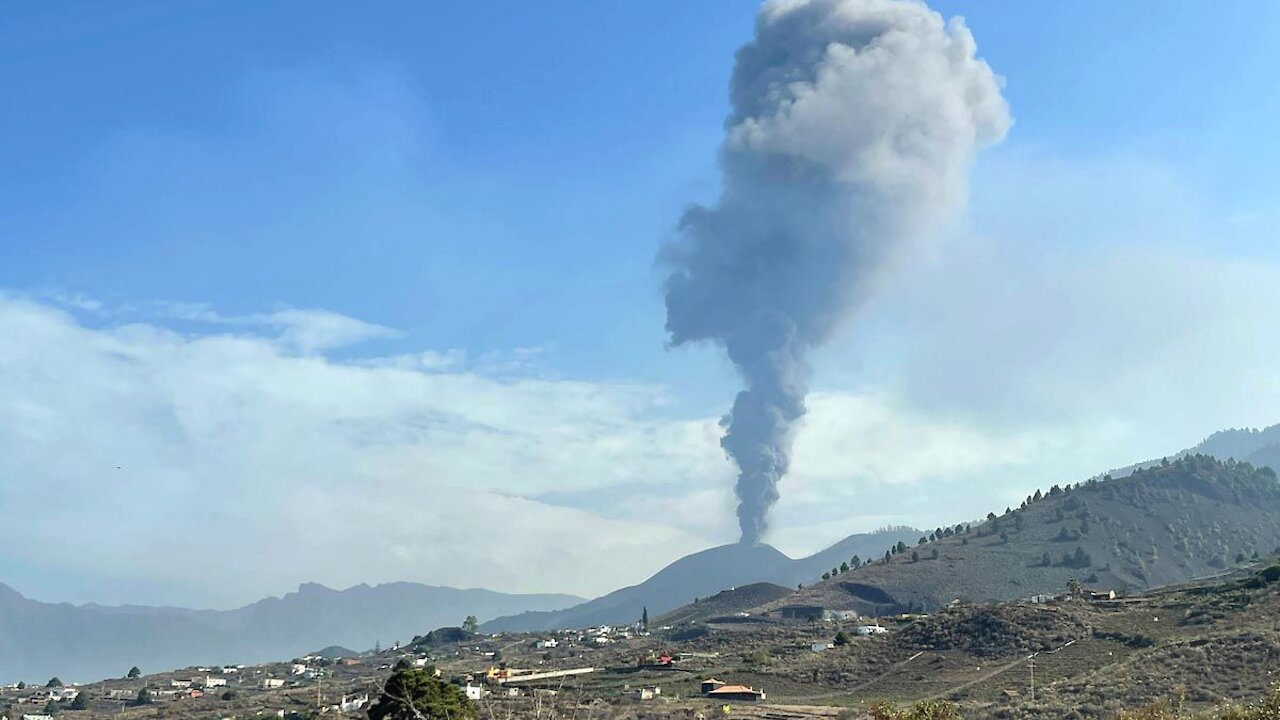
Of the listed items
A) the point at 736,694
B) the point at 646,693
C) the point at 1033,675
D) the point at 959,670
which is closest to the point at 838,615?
the point at 959,670

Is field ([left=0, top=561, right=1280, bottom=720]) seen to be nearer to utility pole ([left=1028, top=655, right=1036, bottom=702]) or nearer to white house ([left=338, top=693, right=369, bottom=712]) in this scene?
utility pole ([left=1028, top=655, right=1036, bottom=702])

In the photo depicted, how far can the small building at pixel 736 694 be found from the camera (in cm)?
9262

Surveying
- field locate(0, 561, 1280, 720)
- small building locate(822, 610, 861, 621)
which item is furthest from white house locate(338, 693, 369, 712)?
small building locate(822, 610, 861, 621)

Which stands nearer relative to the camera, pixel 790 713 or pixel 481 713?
pixel 481 713

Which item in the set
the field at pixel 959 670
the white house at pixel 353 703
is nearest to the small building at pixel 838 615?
the field at pixel 959 670

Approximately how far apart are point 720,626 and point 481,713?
428ft

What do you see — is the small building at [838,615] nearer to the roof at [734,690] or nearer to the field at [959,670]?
the field at [959,670]

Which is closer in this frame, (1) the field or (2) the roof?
(1) the field

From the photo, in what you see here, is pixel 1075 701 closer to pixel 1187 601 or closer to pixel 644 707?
pixel 644 707

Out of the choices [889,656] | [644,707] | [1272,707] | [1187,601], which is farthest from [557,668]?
[1272,707]

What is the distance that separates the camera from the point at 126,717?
98625mm

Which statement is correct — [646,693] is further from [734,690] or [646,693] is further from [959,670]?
[959,670]

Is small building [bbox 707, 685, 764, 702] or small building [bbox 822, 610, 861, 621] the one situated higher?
small building [bbox 822, 610, 861, 621]

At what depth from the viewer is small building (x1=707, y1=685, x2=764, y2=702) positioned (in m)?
92.6
